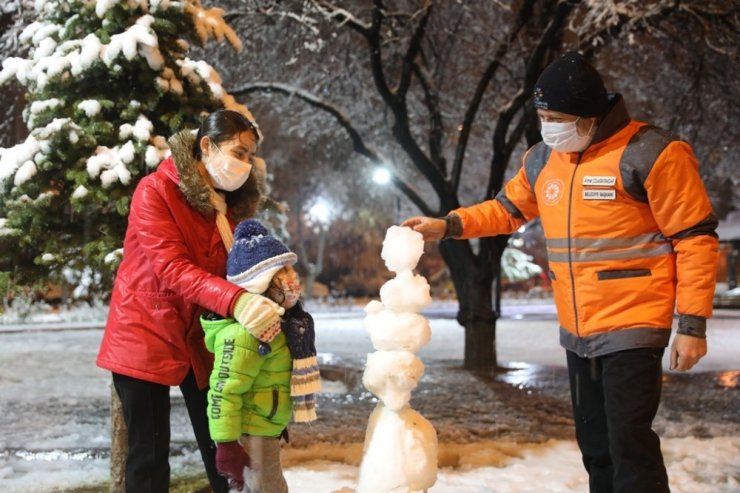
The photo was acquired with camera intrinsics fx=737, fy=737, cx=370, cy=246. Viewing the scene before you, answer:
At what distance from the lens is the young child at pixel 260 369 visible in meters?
3.02

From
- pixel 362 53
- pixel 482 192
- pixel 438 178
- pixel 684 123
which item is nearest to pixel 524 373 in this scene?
pixel 438 178

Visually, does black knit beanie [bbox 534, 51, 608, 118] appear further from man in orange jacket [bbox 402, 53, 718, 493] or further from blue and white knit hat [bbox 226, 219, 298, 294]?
blue and white knit hat [bbox 226, 219, 298, 294]

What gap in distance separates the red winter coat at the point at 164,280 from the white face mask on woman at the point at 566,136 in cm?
159

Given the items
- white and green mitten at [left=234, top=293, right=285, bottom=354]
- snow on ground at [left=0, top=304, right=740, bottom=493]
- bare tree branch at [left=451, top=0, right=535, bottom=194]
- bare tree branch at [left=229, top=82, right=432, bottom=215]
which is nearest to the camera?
white and green mitten at [left=234, top=293, right=285, bottom=354]

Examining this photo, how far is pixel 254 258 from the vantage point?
3.14 metres

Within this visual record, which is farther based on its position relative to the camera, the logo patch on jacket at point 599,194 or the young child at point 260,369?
the logo patch on jacket at point 599,194

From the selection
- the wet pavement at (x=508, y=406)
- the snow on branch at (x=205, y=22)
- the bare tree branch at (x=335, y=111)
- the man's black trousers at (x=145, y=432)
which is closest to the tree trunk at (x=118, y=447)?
the man's black trousers at (x=145, y=432)

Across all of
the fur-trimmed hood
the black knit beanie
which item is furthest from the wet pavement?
the black knit beanie

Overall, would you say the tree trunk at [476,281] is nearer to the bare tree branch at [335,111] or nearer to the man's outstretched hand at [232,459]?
the bare tree branch at [335,111]

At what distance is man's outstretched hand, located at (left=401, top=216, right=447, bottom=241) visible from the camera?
11.8ft

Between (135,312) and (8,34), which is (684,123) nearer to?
(8,34)

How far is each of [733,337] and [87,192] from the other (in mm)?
14537

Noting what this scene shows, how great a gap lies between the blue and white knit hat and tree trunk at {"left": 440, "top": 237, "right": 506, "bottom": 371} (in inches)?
264

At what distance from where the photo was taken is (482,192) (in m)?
24.4
